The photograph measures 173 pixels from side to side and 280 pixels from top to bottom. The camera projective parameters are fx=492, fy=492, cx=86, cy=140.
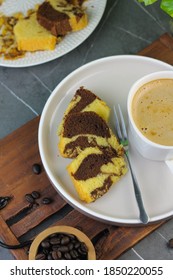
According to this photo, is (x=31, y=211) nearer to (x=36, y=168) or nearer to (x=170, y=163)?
(x=36, y=168)

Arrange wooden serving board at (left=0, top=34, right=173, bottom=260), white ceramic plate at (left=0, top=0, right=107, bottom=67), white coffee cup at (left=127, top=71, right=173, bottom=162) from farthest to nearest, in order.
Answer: white ceramic plate at (left=0, top=0, right=107, bottom=67) < wooden serving board at (left=0, top=34, right=173, bottom=260) < white coffee cup at (left=127, top=71, right=173, bottom=162)

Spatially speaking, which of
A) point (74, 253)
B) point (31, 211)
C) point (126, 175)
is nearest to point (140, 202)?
point (126, 175)

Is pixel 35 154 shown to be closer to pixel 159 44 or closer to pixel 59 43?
pixel 59 43

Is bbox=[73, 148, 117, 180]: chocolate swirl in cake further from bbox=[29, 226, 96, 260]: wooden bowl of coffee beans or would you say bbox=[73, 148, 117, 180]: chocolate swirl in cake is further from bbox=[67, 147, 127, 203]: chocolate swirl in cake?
bbox=[29, 226, 96, 260]: wooden bowl of coffee beans

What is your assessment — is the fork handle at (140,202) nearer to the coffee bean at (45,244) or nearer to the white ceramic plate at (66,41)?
the coffee bean at (45,244)

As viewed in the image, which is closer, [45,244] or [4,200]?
[45,244]

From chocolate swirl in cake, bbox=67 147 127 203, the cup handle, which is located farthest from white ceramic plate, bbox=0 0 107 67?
the cup handle
